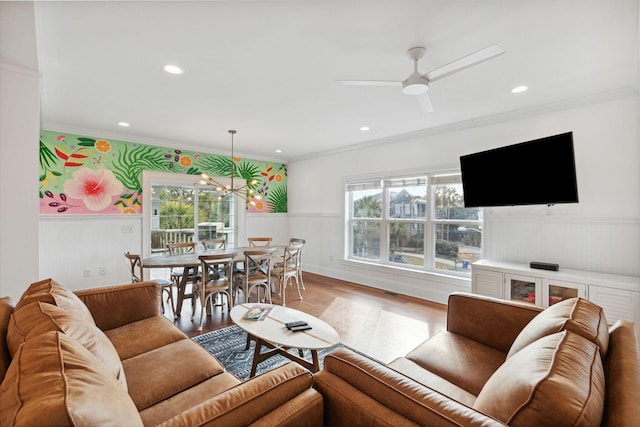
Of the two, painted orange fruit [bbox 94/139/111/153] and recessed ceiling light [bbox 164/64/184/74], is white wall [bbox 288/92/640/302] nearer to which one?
recessed ceiling light [bbox 164/64/184/74]

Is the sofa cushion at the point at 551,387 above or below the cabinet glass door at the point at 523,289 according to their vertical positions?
above

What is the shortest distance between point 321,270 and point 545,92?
460 centimetres

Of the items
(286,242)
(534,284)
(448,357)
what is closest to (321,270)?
(286,242)

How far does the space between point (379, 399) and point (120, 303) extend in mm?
2070

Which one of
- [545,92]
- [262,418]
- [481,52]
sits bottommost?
[262,418]

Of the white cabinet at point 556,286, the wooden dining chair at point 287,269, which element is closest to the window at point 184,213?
the wooden dining chair at point 287,269

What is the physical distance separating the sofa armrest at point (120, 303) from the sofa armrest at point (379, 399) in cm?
177

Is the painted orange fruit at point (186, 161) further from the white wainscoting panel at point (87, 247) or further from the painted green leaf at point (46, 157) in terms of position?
the painted green leaf at point (46, 157)

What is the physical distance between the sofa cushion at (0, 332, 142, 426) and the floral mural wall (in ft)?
14.5

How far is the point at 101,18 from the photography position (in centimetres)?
192

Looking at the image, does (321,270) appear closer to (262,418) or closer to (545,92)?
(545,92)

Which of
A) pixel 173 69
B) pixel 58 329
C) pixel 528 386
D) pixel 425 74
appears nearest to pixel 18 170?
pixel 173 69

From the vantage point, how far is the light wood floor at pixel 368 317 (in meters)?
3.01

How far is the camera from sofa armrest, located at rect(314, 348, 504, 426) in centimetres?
85
